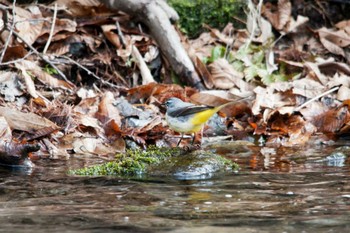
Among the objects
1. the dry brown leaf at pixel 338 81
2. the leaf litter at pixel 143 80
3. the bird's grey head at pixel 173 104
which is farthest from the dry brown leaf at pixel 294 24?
the bird's grey head at pixel 173 104

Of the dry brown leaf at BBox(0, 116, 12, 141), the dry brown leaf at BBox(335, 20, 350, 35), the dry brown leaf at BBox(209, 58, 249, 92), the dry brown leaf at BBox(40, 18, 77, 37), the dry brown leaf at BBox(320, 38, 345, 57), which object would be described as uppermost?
the dry brown leaf at BBox(335, 20, 350, 35)

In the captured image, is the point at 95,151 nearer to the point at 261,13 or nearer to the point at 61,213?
the point at 61,213

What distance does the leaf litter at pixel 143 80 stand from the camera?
728 cm

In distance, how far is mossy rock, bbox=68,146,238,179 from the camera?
5629 millimetres

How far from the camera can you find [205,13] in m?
10.6

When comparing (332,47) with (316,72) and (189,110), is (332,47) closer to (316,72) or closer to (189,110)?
(316,72)

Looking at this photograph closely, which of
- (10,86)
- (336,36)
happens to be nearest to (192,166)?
(10,86)

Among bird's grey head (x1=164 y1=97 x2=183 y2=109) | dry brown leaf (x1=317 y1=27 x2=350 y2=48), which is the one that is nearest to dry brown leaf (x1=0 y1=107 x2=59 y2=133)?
bird's grey head (x1=164 y1=97 x2=183 y2=109)

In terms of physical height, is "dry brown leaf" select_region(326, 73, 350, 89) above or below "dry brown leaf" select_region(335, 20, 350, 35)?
below

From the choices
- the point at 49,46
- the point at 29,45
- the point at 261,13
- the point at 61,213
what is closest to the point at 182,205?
the point at 61,213

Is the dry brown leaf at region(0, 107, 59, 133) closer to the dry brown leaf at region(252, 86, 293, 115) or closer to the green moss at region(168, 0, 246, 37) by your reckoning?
the dry brown leaf at region(252, 86, 293, 115)

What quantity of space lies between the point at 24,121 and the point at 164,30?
310 centimetres

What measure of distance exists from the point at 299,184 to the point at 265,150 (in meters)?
2.03

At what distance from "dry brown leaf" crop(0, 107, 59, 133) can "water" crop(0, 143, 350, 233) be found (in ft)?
1.74
